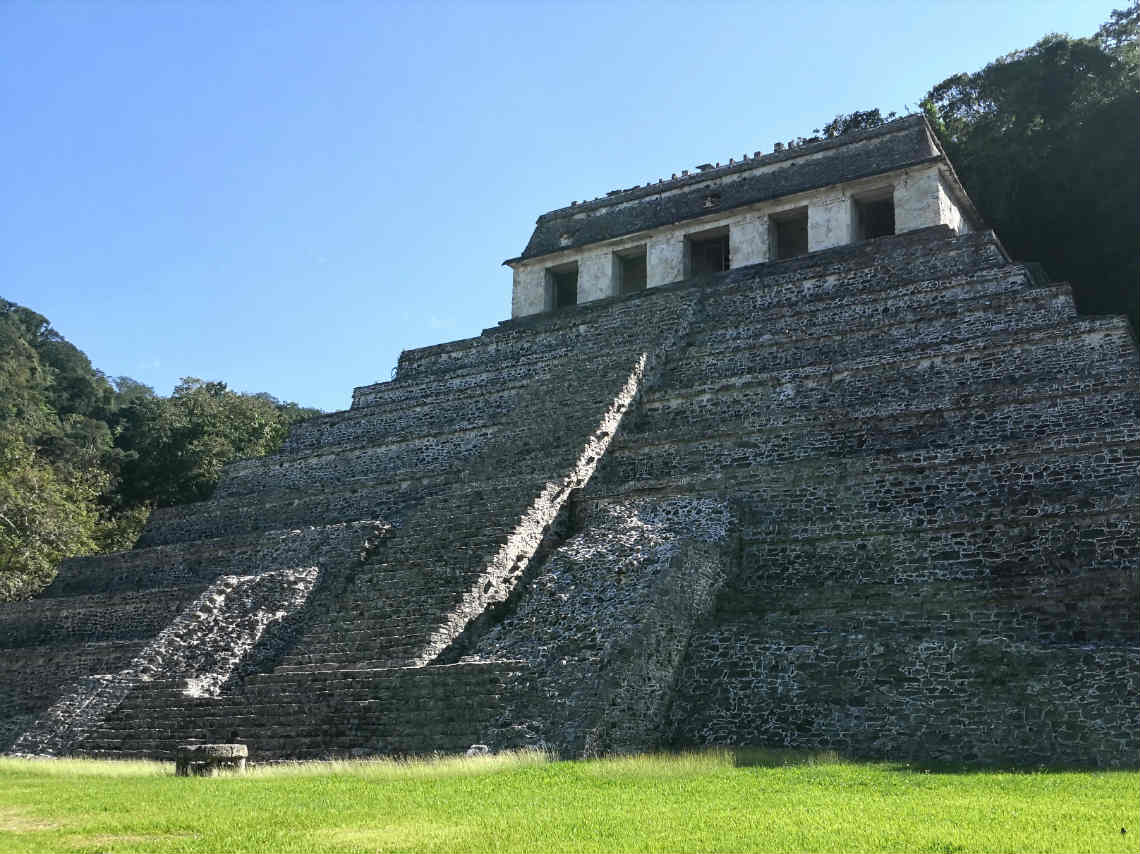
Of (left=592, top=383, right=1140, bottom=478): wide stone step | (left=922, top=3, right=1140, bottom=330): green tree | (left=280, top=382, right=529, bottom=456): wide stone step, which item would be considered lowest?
(left=592, top=383, right=1140, bottom=478): wide stone step

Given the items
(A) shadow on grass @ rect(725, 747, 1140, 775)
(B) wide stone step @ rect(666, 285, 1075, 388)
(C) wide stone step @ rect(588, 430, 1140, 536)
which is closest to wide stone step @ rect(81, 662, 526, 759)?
(A) shadow on grass @ rect(725, 747, 1140, 775)

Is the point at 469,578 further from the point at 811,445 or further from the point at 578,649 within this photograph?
the point at 811,445

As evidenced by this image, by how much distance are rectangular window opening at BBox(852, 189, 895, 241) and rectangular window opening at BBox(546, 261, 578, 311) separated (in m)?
6.91

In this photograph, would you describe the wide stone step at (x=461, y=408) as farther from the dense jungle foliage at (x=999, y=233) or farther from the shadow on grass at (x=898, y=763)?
the shadow on grass at (x=898, y=763)

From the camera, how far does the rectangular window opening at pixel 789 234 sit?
82.1 feet

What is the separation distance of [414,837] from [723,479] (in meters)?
9.18

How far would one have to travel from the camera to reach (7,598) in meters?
25.0

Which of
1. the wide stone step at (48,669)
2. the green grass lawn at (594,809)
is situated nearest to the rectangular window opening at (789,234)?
the wide stone step at (48,669)

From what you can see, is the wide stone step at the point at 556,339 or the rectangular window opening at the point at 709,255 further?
the rectangular window opening at the point at 709,255

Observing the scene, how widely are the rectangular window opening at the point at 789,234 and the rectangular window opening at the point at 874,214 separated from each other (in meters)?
1.27

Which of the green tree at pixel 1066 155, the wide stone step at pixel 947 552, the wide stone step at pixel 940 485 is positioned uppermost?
the green tree at pixel 1066 155

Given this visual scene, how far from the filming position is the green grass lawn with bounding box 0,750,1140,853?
6355 millimetres

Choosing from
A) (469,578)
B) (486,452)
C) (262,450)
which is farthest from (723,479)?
(262,450)

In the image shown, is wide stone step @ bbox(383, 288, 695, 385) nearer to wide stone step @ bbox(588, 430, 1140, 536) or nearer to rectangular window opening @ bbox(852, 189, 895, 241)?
rectangular window opening @ bbox(852, 189, 895, 241)
